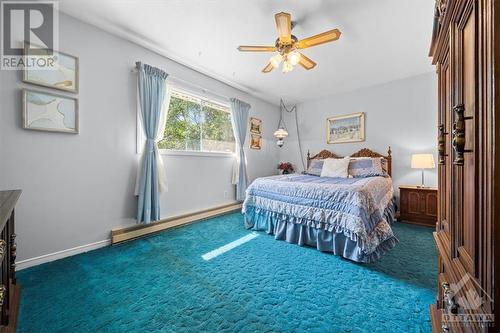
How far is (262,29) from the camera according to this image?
2.44 metres

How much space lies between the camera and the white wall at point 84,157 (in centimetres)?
196

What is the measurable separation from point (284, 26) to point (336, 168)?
9.09 feet

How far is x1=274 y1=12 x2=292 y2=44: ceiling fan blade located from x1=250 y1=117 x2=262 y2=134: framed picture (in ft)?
8.43

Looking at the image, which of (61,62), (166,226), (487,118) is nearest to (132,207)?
(166,226)

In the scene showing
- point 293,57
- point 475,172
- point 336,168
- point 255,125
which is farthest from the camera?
point 255,125

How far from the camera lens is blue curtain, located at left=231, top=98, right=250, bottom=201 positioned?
13.8ft

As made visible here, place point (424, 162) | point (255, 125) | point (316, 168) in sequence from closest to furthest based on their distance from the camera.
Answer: point (424, 162) < point (316, 168) < point (255, 125)

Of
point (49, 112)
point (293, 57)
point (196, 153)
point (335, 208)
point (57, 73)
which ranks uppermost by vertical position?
point (293, 57)

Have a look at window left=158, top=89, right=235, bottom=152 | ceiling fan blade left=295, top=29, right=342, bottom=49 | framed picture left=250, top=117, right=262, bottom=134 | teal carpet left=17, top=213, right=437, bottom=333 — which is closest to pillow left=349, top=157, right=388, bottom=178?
teal carpet left=17, top=213, right=437, bottom=333

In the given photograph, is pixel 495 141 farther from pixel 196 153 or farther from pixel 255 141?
pixel 255 141

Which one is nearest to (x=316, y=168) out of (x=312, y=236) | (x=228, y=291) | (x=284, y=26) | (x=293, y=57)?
(x=312, y=236)

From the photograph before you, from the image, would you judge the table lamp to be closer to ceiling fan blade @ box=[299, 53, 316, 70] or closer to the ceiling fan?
ceiling fan blade @ box=[299, 53, 316, 70]

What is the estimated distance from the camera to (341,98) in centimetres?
468

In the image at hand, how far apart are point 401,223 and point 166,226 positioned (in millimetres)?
3837
